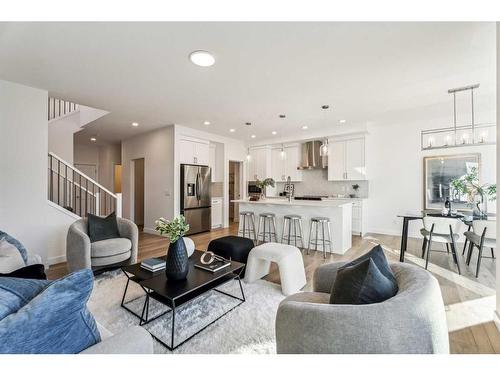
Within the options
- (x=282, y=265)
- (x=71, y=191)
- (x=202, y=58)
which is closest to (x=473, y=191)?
(x=282, y=265)

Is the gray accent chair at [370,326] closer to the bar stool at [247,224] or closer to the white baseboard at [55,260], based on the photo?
the bar stool at [247,224]

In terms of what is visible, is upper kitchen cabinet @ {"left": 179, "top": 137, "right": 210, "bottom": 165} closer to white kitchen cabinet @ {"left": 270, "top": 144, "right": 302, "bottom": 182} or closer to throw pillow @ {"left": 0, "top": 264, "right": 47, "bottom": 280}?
white kitchen cabinet @ {"left": 270, "top": 144, "right": 302, "bottom": 182}

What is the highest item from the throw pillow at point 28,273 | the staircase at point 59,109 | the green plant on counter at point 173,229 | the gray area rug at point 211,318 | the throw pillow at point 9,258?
the staircase at point 59,109

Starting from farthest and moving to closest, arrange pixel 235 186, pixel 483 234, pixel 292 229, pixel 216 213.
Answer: pixel 235 186 → pixel 216 213 → pixel 292 229 → pixel 483 234

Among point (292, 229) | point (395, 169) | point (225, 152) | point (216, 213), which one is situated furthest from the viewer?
point (225, 152)

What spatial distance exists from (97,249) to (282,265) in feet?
7.46

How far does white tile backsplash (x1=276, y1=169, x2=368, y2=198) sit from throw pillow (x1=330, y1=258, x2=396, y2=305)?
5070mm

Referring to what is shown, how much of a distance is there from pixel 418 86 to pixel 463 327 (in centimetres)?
289

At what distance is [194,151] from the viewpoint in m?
5.67

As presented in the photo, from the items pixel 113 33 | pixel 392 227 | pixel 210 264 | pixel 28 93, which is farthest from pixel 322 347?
pixel 392 227

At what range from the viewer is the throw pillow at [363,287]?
1137 millimetres

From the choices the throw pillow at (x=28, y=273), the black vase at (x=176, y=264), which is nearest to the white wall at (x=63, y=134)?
the throw pillow at (x=28, y=273)

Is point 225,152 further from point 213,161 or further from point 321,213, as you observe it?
point 321,213

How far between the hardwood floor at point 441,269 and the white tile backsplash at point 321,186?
48.1 inches
